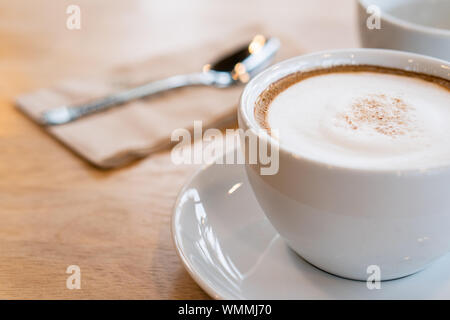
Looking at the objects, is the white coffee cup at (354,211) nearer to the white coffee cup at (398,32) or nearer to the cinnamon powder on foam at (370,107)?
the cinnamon powder on foam at (370,107)

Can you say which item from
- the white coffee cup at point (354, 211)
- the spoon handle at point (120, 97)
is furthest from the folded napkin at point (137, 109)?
the white coffee cup at point (354, 211)

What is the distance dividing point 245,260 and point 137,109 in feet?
1.57

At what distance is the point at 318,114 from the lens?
0.69 meters

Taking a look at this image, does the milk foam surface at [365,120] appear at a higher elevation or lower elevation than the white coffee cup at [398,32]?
lower

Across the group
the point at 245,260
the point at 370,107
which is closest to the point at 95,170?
the point at 245,260

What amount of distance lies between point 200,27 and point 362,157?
92 cm

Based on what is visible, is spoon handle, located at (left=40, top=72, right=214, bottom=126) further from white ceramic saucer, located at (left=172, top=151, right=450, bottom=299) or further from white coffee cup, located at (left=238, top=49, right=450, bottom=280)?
white coffee cup, located at (left=238, top=49, right=450, bottom=280)

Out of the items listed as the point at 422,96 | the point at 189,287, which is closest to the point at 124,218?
the point at 189,287

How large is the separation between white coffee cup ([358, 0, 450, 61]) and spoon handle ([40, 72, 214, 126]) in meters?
0.35

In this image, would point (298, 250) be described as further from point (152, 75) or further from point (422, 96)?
point (152, 75)

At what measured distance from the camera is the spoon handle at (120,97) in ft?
3.38

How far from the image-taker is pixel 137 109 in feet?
3.50

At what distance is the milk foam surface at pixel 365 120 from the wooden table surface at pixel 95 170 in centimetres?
23

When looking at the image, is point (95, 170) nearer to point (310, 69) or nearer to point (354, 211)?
point (310, 69)
